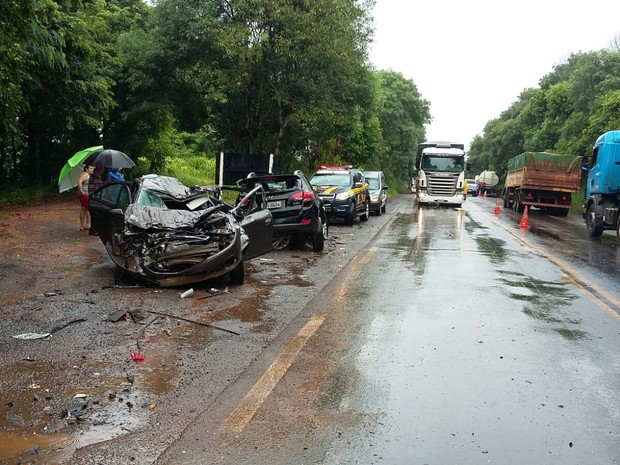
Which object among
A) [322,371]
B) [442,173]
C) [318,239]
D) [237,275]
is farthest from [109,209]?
[442,173]

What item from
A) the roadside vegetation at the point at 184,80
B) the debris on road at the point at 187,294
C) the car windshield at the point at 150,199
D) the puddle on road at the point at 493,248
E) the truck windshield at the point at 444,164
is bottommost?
the debris on road at the point at 187,294

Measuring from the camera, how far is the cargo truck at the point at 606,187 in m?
17.6

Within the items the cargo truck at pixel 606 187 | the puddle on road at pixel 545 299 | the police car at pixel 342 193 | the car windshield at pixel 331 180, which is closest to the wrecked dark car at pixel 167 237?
the puddle on road at pixel 545 299

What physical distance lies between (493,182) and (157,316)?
67.2 m

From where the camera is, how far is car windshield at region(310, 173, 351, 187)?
1997 cm

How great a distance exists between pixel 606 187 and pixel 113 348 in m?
16.3

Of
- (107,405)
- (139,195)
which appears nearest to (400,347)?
(107,405)

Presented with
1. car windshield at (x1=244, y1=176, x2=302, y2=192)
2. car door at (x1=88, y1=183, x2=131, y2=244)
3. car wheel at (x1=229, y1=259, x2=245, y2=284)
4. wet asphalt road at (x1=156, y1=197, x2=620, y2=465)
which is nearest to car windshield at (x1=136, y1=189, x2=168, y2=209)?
car door at (x1=88, y1=183, x2=131, y2=244)

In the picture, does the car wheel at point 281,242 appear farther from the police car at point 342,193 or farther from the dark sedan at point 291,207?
the police car at point 342,193

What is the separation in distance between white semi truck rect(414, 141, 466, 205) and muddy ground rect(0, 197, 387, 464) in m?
19.4

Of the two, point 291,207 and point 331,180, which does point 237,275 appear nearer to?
point 291,207

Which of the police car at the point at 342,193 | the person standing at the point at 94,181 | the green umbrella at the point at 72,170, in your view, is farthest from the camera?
the police car at the point at 342,193

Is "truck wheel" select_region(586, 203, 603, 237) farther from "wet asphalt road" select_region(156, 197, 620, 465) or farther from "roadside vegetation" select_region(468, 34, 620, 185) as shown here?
"roadside vegetation" select_region(468, 34, 620, 185)

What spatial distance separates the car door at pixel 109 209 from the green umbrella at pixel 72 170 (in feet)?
14.3
